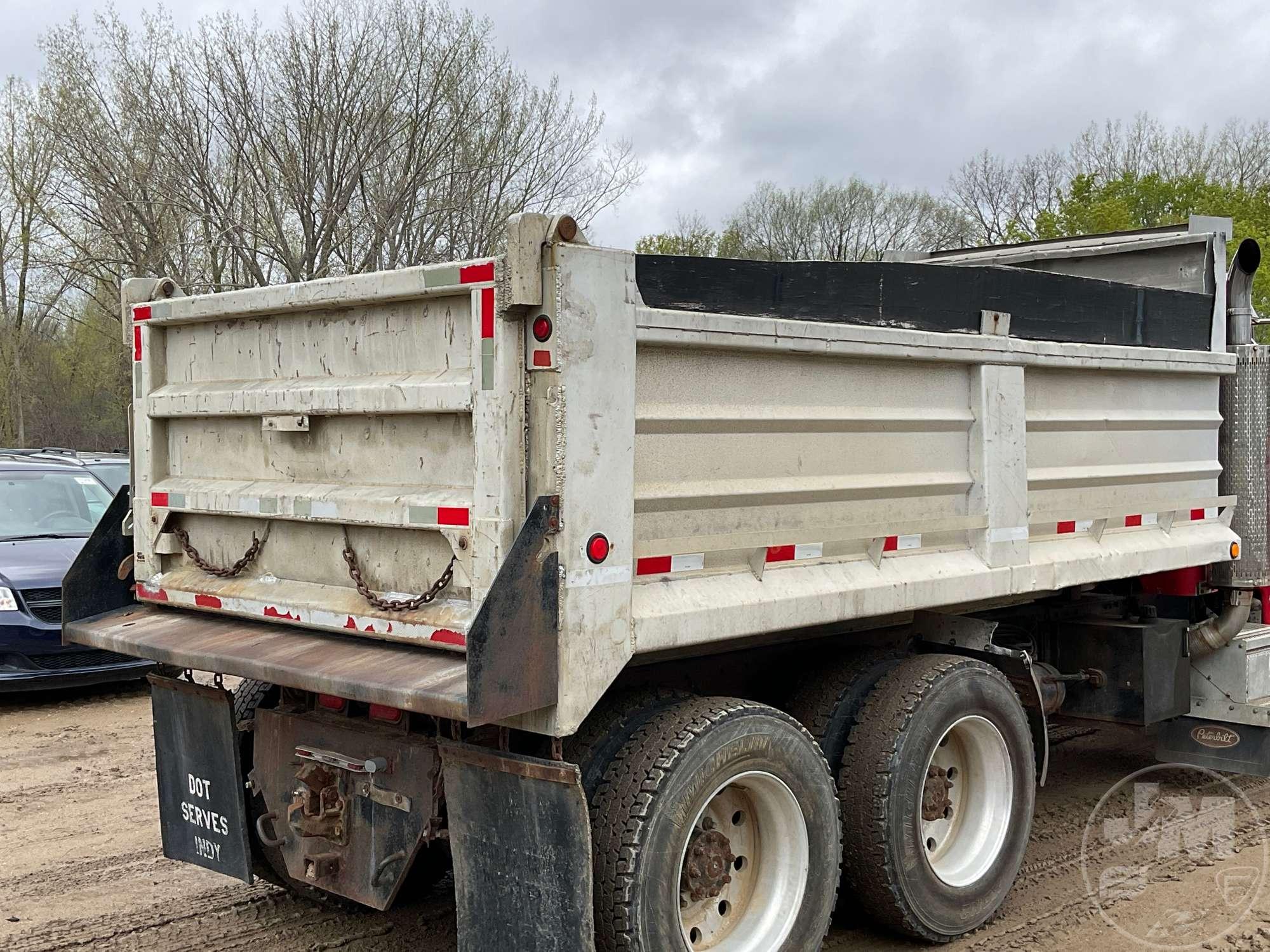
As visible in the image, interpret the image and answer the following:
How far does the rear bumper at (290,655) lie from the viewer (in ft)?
10.3

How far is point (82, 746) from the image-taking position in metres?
7.62

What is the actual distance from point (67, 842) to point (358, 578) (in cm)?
305

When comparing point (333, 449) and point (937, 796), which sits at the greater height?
point (333, 449)

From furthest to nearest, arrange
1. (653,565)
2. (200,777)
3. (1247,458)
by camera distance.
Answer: (1247,458)
(200,777)
(653,565)

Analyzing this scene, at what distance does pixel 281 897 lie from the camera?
4875 mm

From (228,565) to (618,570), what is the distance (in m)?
1.70

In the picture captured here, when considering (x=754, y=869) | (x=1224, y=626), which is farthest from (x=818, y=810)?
(x=1224, y=626)

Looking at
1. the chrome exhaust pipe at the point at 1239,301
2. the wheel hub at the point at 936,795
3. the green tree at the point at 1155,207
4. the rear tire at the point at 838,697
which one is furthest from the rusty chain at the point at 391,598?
the green tree at the point at 1155,207

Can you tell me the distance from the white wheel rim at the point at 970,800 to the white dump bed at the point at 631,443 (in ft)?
1.78

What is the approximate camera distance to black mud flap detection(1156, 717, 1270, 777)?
5980 millimetres

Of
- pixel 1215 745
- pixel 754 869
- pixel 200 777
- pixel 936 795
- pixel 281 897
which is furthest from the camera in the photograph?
pixel 1215 745

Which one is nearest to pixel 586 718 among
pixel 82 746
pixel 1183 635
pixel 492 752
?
pixel 492 752
